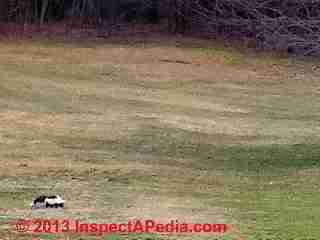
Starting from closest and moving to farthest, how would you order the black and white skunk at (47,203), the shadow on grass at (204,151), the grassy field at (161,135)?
the black and white skunk at (47,203)
the grassy field at (161,135)
the shadow on grass at (204,151)

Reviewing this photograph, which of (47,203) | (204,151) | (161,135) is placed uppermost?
(47,203)

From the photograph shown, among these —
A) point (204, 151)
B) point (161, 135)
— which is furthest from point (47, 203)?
point (161, 135)

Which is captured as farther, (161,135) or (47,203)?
(161,135)

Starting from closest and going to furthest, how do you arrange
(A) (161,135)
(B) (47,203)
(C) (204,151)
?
(B) (47,203), (C) (204,151), (A) (161,135)

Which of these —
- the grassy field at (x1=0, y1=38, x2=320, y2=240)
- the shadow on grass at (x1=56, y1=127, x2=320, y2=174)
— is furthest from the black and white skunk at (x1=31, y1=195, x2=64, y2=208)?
the shadow on grass at (x1=56, y1=127, x2=320, y2=174)

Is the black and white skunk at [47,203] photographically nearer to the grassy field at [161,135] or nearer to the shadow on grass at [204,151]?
the grassy field at [161,135]

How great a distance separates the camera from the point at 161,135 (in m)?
23.3

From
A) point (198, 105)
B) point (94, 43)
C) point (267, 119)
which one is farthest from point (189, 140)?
point (94, 43)

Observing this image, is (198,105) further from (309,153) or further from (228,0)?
(228,0)

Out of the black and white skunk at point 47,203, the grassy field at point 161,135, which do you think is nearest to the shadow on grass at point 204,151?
the grassy field at point 161,135

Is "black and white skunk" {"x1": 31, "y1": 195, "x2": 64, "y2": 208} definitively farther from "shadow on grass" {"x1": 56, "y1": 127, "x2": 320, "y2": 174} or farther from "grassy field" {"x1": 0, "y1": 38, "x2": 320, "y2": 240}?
"shadow on grass" {"x1": 56, "y1": 127, "x2": 320, "y2": 174}

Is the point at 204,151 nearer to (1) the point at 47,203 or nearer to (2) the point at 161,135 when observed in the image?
(2) the point at 161,135

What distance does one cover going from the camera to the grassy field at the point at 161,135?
12086mm

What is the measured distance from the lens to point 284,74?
37.8 m
